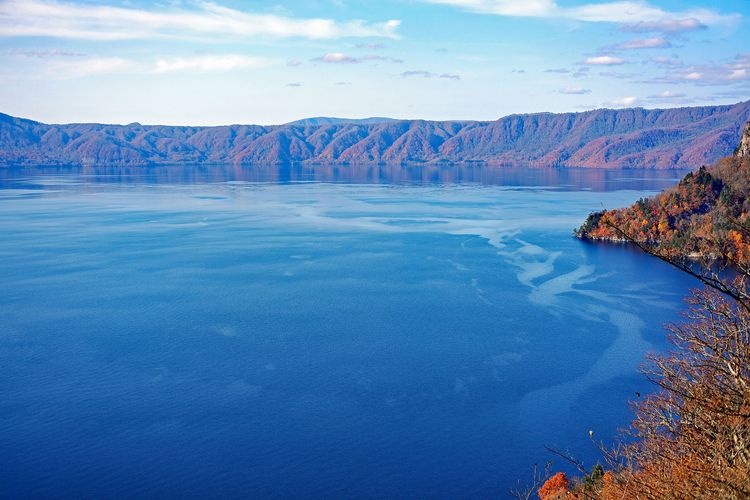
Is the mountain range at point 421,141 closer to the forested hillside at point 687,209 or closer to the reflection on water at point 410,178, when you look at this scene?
the reflection on water at point 410,178

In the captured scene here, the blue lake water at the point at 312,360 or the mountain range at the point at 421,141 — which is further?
the mountain range at the point at 421,141

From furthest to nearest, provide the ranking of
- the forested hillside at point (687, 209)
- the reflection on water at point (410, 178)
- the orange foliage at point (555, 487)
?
the reflection on water at point (410, 178) → the forested hillside at point (687, 209) → the orange foliage at point (555, 487)

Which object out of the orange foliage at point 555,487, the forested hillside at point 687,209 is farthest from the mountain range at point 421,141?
the orange foliage at point 555,487

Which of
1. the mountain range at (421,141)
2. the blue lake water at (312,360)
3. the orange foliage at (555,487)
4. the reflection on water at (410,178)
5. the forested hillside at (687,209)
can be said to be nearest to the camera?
the orange foliage at (555,487)

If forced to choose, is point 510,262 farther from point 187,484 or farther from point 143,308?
point 187,484

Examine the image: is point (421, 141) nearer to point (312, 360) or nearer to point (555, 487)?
point (312, 360)
